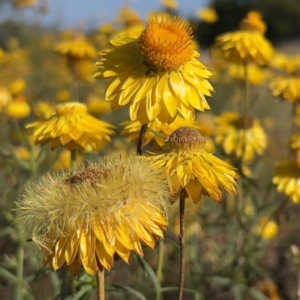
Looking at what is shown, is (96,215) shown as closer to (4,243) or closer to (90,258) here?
(90,258)

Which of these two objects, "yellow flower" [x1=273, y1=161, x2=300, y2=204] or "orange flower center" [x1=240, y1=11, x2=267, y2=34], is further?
"orange flower center" [x1=240, y1=11, x2=267, y2=34]

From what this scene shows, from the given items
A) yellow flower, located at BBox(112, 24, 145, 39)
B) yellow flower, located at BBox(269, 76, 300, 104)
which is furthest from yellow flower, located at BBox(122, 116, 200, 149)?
yellow flower, located at BBox(269, 76, 300, 104)

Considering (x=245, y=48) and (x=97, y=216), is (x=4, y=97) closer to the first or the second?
(x=245, y=48)

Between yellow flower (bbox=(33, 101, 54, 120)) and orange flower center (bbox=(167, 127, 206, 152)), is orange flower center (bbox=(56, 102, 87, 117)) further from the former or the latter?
orange flower center (bbox=(167, 127, 206, 152))

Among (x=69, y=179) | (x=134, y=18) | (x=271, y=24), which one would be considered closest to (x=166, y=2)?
(x=134, y=18)

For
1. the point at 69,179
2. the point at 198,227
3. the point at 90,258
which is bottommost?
the point at 198,227

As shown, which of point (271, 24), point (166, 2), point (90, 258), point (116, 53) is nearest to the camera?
point (90, 258)
